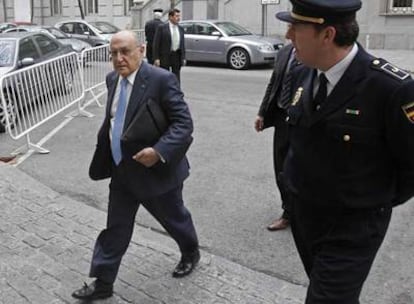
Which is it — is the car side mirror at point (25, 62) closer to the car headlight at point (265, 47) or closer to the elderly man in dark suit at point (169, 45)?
the elderly man in dark suit at point (169, 45)

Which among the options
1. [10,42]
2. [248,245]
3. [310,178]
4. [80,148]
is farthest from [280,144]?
[10,42]

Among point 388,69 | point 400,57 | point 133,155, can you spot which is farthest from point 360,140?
point 400,57

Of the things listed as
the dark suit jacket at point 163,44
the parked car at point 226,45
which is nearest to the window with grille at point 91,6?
the parked car at point 226,45

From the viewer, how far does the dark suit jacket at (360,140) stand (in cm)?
214

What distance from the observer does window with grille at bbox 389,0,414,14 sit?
1962 centimetres

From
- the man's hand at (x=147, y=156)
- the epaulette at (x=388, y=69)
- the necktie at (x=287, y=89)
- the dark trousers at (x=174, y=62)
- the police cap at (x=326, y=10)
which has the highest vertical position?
the police cap at (x=326, y=10)

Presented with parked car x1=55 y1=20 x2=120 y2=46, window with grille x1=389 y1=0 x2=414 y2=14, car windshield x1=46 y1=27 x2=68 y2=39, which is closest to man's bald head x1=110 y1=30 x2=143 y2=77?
car windshield x1=46 y1=27 x2=68 y2=39

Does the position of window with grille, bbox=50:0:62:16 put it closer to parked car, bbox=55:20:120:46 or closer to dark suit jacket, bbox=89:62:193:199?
parked car, bbox=55:20:120:46

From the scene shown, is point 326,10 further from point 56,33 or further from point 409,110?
point 56,33

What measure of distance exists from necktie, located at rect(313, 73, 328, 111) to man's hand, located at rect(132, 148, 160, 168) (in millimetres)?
1208

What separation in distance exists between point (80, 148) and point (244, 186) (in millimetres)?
2743

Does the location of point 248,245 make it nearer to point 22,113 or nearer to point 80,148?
point 80,148

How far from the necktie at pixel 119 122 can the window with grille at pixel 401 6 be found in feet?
59.9

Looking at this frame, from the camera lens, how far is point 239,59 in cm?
1627
